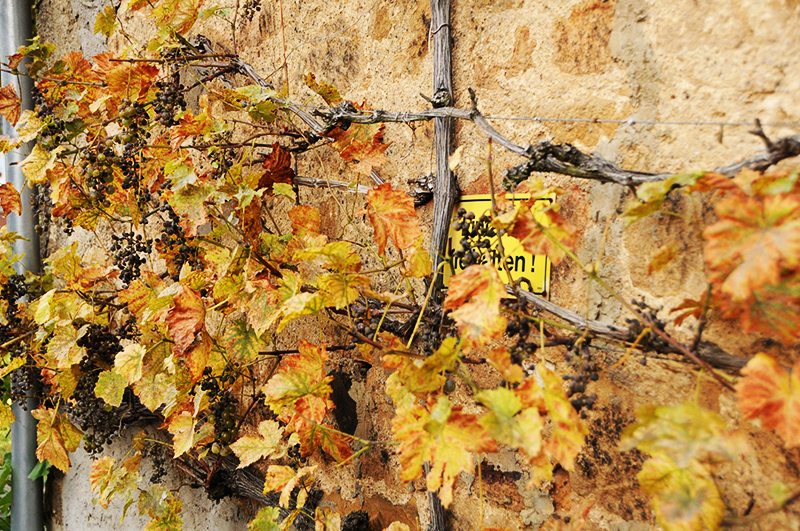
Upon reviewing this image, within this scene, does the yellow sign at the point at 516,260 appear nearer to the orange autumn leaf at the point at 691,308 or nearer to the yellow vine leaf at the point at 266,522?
the orange autumn leaf at the point at 691,308

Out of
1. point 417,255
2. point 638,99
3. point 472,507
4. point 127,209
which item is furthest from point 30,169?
point 638,99

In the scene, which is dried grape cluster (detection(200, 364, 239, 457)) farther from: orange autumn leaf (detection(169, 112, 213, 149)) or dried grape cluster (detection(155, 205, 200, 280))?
orange autumn leaf (detection(169, 112, 213, 149))

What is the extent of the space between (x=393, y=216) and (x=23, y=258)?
196 cm

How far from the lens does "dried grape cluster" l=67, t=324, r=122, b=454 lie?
5.91ft

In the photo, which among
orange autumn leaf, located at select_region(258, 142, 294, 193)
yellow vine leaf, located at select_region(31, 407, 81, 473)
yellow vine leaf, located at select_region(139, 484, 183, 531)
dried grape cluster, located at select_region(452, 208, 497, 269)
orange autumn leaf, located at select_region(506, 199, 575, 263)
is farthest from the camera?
yellow vine leaf, located at select_region(31, 407, 81, 473)

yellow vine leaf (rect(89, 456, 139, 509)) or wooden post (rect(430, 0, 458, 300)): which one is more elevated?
wooden post (rect(430, 0, 458, 300))

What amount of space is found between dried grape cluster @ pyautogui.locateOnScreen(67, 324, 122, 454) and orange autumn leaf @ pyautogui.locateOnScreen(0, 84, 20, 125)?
29.7 inches

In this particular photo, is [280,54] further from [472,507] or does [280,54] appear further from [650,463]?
[650,463]

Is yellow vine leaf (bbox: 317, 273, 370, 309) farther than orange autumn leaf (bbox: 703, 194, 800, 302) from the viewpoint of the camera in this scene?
Yes

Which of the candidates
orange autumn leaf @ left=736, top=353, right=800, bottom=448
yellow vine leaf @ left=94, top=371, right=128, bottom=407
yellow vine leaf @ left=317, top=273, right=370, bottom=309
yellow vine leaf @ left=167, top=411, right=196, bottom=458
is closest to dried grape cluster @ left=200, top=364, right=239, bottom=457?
yellow vine leaf @ left=167, top=411, right=196, bottom=458

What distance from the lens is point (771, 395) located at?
0.74m

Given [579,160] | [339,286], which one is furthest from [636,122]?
[339,286]

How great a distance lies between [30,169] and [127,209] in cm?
26

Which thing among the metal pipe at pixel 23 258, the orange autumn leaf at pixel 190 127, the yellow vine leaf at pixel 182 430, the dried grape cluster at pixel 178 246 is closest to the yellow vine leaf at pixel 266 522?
the yellow vine leaf at pixel 182 430
